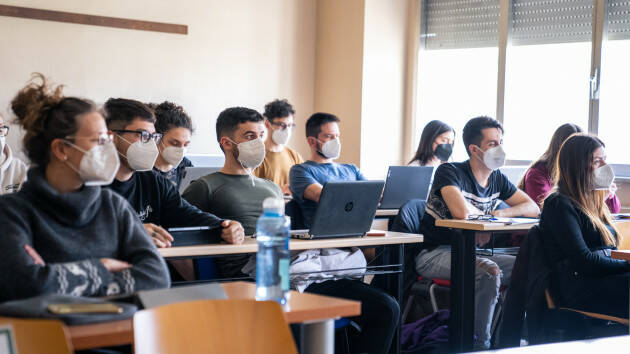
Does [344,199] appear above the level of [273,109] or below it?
below

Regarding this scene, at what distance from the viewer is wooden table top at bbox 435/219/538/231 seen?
130 inches

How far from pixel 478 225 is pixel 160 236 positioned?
1472 mm

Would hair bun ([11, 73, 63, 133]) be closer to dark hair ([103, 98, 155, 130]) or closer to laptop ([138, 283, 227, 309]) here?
laptop ([138, 283, 227, 309])

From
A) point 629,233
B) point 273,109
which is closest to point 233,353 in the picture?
point 629,233

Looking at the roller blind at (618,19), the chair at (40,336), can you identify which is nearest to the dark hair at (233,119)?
the chair at (40,336)

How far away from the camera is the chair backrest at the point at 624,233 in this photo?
3264 mm

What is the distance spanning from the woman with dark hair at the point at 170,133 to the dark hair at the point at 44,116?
153 centimetres

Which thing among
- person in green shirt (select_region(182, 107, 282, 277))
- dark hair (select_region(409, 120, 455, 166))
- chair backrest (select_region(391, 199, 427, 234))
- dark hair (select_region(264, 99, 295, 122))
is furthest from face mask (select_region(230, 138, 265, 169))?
dark hair (select_region(409, 120, 455, 166))

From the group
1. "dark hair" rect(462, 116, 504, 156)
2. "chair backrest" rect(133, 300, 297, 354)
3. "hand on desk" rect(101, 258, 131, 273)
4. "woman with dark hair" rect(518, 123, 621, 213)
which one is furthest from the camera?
"woman with dark hair" rect(518, 123, 621, 213)

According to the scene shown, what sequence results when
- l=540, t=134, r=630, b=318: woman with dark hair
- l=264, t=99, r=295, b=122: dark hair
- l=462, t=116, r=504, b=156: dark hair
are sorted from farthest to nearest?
1. l=264, t=99, r=295, b=122: dark hair
2. l=462, t=116, r=504, b=156: dark hair
3. l=540, t=134, r=630, b=318: woman with dark hair

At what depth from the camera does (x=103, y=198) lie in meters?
1.96

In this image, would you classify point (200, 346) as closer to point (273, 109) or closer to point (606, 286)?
point (606, 286)

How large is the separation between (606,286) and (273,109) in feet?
9.39

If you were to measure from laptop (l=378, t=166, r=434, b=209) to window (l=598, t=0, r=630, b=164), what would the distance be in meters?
1.60
